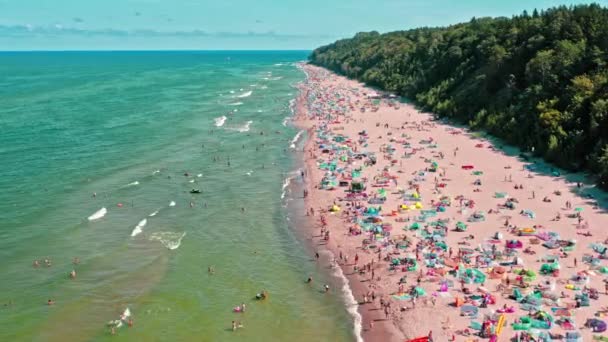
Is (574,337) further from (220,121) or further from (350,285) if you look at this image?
(220,121)

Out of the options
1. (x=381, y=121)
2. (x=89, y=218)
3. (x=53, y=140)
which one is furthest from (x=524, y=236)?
(x=53, y=140)

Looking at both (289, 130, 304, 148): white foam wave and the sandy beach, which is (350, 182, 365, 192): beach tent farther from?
(289, 130, 304, 148): white foam wave

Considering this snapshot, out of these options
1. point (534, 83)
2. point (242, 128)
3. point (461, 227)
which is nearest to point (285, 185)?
point (461, 227)

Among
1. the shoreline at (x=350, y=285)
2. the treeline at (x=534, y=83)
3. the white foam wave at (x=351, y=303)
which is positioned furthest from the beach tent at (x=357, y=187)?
the treeline at (x=534, y=83)

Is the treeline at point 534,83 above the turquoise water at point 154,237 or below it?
above

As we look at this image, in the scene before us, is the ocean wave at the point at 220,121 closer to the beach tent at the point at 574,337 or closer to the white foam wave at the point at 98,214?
the white foam wave at the point at 98,214

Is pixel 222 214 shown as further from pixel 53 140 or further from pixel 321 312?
Result: pixel 53 140

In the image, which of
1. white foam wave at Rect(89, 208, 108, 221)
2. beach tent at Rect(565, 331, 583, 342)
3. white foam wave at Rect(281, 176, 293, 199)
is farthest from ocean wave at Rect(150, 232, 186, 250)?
beach tent at Rect(565, 331, 583, 342)
